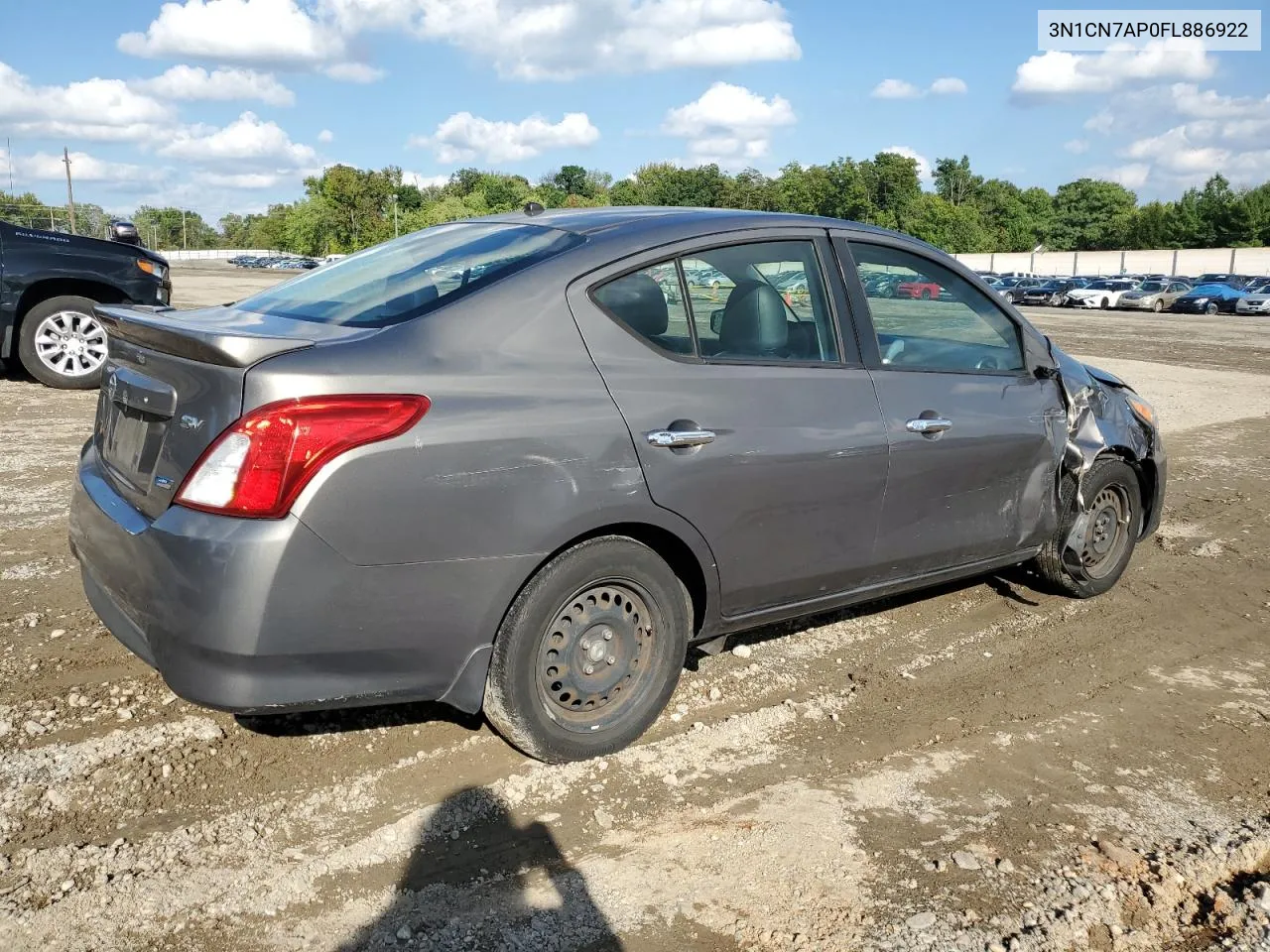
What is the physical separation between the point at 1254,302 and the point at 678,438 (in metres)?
43.2

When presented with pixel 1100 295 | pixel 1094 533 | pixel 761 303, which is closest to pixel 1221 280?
pixel 1100 295

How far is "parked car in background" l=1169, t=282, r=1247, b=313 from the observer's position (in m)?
40.7

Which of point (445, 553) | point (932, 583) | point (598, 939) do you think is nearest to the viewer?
point (598, 939)

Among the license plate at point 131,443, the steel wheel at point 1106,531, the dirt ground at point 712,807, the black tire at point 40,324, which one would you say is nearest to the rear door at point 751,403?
the dirt ground at point 712,807

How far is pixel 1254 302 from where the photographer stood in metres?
39.7

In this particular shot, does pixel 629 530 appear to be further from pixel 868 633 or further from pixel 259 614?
pixel 868 633

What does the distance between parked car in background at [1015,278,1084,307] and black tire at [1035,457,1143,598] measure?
4862 centimetres

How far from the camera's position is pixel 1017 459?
4.48 metres

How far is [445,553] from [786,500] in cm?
125

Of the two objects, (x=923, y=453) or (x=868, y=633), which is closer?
(x=923, y=453)

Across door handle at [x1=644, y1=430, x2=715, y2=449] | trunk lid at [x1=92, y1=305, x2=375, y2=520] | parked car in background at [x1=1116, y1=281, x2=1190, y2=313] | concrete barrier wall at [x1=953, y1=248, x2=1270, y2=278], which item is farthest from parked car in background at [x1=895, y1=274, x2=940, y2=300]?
concrete barrier wall at [x1=953, y1=248, x2=1270, y2=278]

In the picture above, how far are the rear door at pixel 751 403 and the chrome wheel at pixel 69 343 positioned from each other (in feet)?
26.3

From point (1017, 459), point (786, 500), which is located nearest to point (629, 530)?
point (786, 500)

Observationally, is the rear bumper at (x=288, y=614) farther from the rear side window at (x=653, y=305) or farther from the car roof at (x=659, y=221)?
the car roof at (x=659, y=221)
